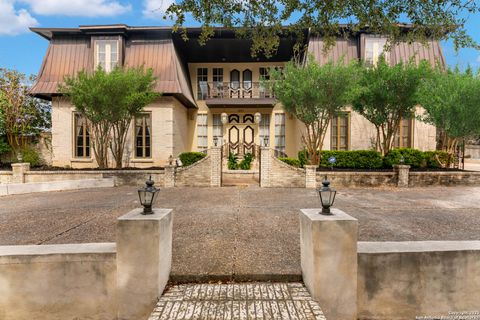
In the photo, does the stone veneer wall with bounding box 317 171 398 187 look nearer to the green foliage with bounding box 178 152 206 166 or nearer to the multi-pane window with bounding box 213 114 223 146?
the green foliage with bounding box 178 152 206 166

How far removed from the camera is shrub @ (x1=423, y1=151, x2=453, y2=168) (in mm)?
13562

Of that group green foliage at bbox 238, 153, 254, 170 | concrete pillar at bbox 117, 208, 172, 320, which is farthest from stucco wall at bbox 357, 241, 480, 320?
green foliage at bbox 238, 153, 254, 170

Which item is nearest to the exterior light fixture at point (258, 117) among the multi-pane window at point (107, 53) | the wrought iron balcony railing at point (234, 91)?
the wrought iron balcony railing at point (234, 91)

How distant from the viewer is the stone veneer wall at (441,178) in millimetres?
12039

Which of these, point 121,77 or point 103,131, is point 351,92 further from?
point 103,131

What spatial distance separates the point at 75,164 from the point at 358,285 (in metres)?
16.9

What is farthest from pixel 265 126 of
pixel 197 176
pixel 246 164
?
pixel 197 176

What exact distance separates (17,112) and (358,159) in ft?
63.5

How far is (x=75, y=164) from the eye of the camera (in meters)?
15.8

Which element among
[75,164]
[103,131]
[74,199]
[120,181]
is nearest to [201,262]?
[74,199]

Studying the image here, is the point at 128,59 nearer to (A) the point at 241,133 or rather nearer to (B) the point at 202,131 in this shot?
(B) the point at 202,131

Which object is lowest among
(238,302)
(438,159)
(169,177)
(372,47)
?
(238,302)

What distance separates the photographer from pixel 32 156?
15.3 metres

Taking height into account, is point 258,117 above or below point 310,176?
above
